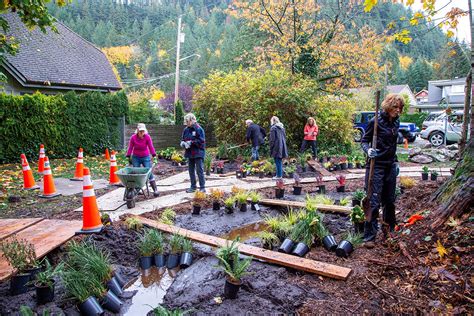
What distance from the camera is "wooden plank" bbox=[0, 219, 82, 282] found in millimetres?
3828

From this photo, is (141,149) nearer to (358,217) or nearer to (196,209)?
(196,209)

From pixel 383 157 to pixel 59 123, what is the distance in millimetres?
13787

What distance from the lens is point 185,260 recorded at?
4.12 metres

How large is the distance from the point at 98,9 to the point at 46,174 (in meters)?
67.1

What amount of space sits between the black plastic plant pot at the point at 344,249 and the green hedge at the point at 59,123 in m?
12.9

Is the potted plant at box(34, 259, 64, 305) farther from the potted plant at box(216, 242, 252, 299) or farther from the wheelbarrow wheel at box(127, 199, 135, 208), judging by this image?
the wheelbarrow wheel at box(127, 199, 135, 208)

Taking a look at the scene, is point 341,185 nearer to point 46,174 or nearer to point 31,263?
point 31,263

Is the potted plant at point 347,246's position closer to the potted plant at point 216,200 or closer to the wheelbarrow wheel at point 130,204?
the potted plant at point 216,200

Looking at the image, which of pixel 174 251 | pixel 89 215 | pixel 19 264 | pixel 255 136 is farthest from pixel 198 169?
pixel 255 136

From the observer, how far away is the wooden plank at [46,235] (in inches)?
151

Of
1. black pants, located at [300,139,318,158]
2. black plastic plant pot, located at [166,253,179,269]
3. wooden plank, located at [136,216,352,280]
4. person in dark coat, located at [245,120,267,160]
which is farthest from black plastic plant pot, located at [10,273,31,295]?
black pants, located at [300,139,318,158]

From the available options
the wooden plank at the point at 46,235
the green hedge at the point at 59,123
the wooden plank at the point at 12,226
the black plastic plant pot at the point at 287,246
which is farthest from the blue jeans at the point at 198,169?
the green hedge at the point at 59,123

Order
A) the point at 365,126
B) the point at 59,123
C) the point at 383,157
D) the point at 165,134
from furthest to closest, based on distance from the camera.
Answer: the point at 365,126
the point at 165,134
the point at 59,123
the point at 383,157

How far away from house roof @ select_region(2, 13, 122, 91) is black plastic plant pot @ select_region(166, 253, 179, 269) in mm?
13546
